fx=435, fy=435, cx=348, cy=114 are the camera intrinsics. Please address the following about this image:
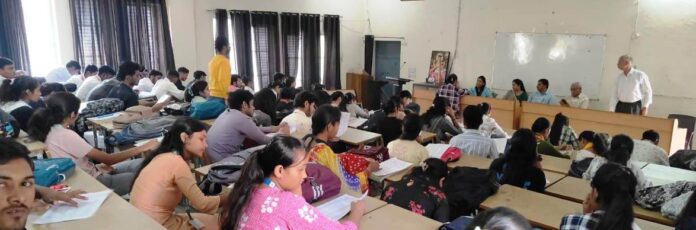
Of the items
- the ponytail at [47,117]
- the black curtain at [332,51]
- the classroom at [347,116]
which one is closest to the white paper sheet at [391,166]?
the classroom at [347,116]

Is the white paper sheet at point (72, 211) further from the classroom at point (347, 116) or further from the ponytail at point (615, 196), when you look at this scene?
the ponytail at point (615, 196)

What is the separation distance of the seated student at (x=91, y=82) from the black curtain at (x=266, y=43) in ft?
10.2

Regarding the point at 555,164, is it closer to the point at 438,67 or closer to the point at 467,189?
the point at 467,189

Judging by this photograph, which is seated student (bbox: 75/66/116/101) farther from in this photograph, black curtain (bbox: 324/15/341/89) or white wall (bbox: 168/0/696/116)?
black curtain (bbox: 324/15/341/89)

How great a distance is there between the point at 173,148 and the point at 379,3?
8.55 m

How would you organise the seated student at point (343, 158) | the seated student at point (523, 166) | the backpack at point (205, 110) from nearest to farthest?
the seated student at point (343, 158), the seated student at point (523, 166), the backpack at point (205, 110)

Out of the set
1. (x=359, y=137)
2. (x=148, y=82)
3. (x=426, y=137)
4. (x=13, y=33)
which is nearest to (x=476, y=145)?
(x=426, y=137)

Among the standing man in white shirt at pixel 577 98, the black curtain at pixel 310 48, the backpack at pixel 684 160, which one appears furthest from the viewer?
the black curtain at pixel 310 48

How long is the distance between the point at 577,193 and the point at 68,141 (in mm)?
3363

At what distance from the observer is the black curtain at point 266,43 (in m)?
8.62

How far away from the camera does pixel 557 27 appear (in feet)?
24.6

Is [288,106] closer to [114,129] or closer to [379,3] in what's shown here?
[114,129]

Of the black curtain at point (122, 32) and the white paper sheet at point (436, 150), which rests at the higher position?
the black curtain at point (122, 32)

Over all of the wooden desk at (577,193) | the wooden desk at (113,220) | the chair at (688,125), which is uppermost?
the wooden desk at (113,220)
